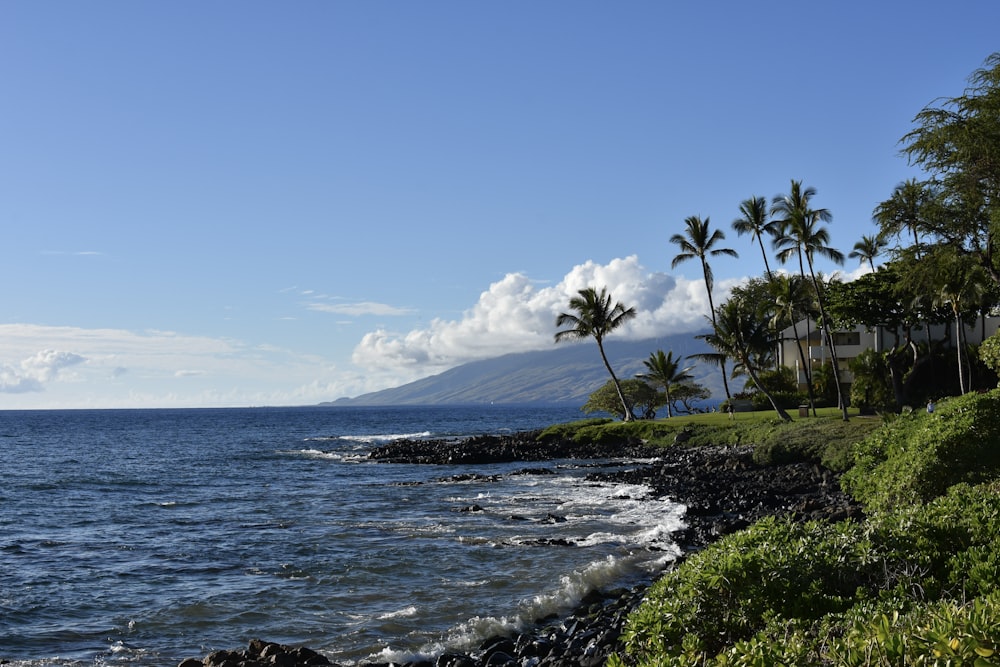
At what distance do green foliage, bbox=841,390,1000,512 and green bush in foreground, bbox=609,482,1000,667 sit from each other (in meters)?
4.54

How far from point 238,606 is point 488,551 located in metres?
6.94

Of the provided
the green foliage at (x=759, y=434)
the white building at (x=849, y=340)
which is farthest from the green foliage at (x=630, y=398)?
the white building at (x=849, y=340)

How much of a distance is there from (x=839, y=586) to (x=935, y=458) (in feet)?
24.9

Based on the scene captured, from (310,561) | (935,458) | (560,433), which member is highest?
(935,458)

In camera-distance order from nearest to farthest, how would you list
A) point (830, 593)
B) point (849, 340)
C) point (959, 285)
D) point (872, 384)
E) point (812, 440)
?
point (830, 593), point (812, 440), point (959, 285), point (872, 384), point (849, 340)

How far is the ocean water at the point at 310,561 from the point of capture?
1532cm

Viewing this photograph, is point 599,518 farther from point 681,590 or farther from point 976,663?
point 976,663

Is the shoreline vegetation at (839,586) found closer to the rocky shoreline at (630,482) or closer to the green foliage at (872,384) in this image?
the rocky shoreline at (630,482)

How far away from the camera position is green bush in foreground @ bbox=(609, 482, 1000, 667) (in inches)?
226

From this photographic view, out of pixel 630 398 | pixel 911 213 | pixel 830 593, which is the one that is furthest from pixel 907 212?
pixel 630 398

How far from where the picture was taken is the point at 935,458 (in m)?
14.8

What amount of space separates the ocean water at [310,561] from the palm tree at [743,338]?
1477 cm

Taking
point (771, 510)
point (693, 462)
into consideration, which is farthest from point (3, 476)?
point (771, 510)

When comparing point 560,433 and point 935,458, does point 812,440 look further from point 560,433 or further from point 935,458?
point 560,433
